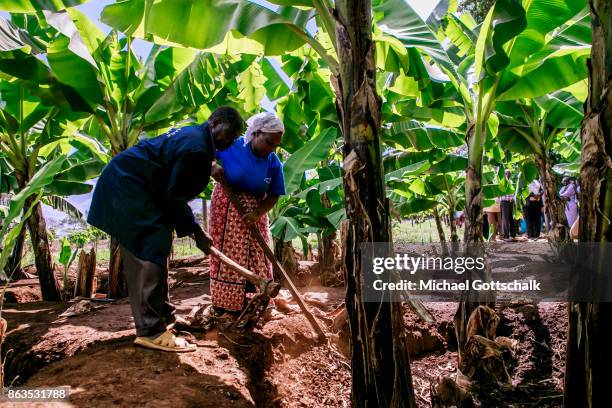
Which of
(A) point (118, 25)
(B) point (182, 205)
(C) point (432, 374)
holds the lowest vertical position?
(C) point (432, 374)

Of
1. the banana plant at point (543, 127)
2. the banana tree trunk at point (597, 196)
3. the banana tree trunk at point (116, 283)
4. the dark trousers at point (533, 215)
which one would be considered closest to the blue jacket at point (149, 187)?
the banana tree trunk at point (597, 196)

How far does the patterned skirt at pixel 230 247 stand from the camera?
3.21m

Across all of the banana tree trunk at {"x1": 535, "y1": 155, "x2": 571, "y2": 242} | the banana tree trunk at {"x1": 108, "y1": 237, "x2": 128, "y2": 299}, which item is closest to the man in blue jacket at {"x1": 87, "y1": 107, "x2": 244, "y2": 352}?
the banana tree trunk at {"x1": 108, "y1": 237, "x2": 128, "y2": 299}

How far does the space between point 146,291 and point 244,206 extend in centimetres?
100

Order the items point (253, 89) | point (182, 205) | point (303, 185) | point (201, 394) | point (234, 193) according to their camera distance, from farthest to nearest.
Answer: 1. point (303, 185)
2. point (253, 89)
3. point (234, 193)
4. point (182, 205)
5. point (201, 394)

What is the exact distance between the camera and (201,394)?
7.26ft

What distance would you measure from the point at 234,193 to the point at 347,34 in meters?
1.50

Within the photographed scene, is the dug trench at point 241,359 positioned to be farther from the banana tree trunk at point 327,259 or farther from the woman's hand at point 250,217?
the banana tree trunk at point 327,259

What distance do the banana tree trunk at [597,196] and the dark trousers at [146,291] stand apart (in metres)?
2.35

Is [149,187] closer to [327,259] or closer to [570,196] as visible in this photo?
[327,259]

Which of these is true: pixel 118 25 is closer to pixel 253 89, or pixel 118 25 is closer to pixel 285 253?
pixel 253 89

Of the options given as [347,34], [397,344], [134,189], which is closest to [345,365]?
[397,344]

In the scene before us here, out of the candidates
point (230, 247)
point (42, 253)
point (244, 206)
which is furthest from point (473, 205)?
point (42, 253)

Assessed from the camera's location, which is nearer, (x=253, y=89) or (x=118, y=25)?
(x=118, y=25)
